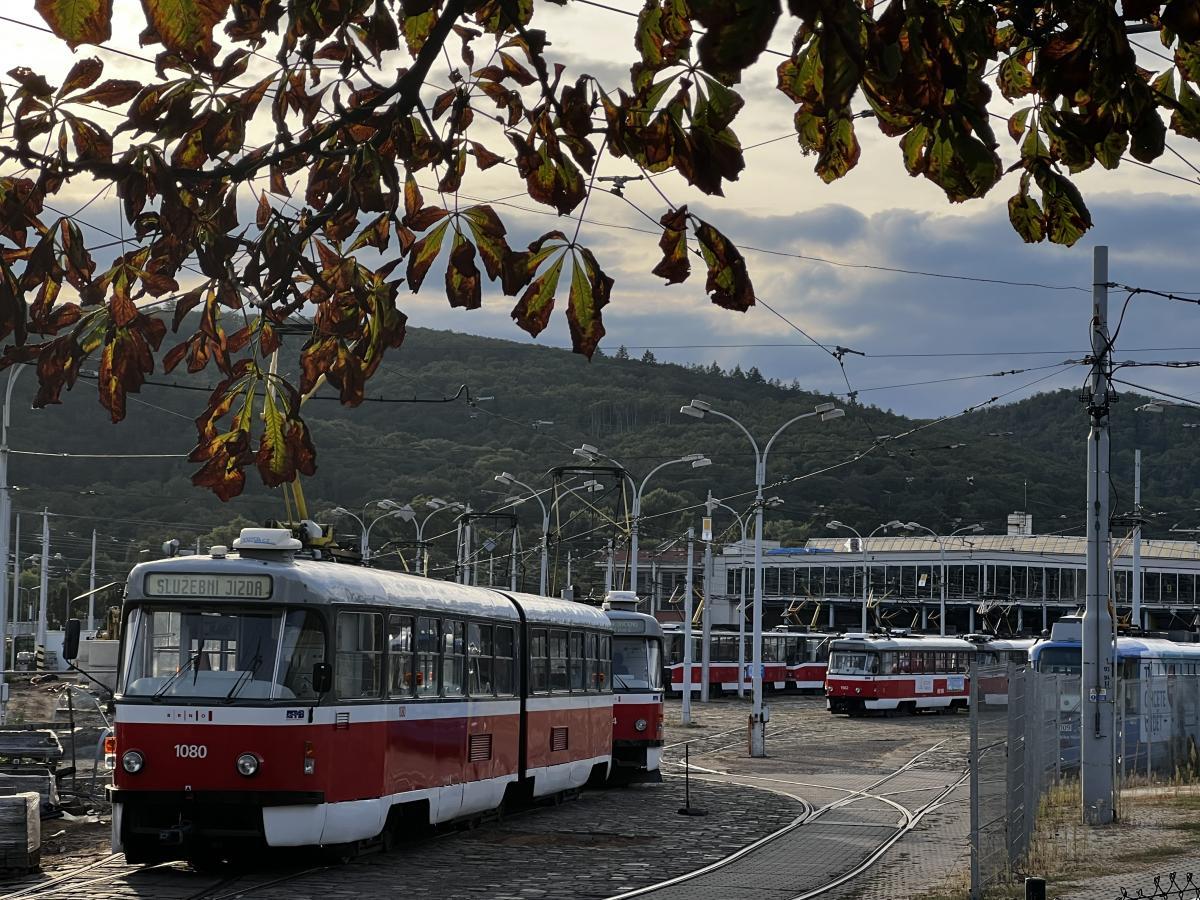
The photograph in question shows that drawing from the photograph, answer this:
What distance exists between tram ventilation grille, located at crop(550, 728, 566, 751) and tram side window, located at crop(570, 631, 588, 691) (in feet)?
2.81

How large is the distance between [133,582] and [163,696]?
1.24m

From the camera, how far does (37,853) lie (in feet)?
57.6

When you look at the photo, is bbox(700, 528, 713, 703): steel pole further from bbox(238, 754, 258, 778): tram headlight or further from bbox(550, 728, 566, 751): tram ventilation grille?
bbox(238, 754, 258, 778): tram headlight

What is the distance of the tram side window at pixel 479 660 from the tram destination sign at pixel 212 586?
187 inches

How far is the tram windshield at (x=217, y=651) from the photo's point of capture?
17.3 metres

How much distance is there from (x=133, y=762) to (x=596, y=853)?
5.62m

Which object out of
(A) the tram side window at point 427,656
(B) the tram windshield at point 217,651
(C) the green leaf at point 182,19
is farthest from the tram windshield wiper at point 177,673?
(C) the green leaf at point 182,19

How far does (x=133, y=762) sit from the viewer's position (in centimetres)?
1694

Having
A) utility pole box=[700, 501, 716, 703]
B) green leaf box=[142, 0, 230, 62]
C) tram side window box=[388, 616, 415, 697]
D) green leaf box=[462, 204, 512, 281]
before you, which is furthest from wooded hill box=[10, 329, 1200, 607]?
green leaf box=[142, 0, 230, 62]

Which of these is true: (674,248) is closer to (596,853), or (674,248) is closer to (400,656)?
(400,656)

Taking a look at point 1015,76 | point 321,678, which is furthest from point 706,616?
point 1015,76

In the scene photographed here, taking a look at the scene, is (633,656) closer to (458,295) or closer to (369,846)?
(369,846)

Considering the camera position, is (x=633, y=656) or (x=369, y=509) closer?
(x=633, y=656)

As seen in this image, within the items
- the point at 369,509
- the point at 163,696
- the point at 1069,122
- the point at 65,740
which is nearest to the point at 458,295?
the point at 1069,122
